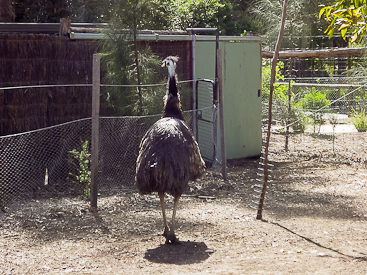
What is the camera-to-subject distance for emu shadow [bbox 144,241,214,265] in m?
4.74

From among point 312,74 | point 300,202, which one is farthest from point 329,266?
point 312,74

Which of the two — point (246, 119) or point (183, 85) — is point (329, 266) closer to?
point (183, 85)

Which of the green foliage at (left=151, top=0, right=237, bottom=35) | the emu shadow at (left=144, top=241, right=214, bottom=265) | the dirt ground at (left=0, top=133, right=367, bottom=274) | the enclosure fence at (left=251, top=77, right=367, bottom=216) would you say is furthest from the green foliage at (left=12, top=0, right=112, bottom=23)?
the emu shadow at (left=144, top=241, right=214, bottom=265)

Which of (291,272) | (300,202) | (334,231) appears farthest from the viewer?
(300,202)

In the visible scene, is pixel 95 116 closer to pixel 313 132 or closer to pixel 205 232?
pixel 205 232

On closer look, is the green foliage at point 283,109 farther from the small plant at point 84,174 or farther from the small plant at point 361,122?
the small plant at point 84,174

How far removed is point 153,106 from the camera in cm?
798

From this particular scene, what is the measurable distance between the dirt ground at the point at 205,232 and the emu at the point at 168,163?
538 millimetres

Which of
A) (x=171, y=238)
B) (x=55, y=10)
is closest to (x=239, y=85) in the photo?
(x=171, y=238)

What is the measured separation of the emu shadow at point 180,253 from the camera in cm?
474

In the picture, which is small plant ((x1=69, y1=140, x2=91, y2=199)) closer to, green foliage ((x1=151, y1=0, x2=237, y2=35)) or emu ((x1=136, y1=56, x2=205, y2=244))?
emu ((x1=136, y1=56, x2=205, y2=244))

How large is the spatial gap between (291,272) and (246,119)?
6.05m

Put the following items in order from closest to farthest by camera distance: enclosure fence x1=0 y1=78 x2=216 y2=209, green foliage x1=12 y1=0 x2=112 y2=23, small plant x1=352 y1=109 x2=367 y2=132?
1. enclosure fence x1=0 y1=78 x2=216 y2=209
2. small plant x1=352 y1=109 x2=367 y2=132
3. green foliage x1=12 y1=0 x2=112 y2=23

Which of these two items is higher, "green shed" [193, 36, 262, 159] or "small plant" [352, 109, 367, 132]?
"green shed" [193, 36, 262, 159]
